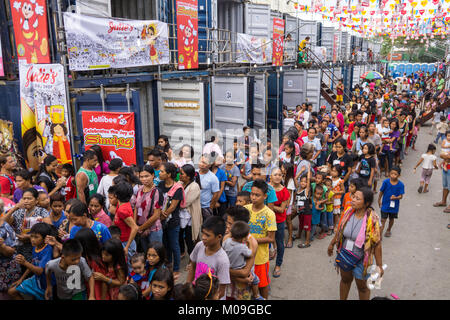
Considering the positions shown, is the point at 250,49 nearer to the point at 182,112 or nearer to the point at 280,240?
the point at 182,112

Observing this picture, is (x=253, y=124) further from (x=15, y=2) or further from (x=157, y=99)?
(x=15, y=2)

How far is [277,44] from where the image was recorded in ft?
48.8

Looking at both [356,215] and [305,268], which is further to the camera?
[305,268]

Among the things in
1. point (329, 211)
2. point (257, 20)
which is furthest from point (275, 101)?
point (329, 211)

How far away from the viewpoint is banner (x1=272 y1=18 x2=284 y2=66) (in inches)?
576

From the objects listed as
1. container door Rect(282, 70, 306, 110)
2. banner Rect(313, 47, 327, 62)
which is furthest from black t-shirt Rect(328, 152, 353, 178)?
banner Rect(313, 47, 327, 62)

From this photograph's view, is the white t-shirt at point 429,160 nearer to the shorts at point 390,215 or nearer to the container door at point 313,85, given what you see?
the shorts at point 390,215

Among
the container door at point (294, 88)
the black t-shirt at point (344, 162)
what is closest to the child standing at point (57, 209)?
the black t-shirt at point (344, 162)

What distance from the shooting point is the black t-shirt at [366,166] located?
7.28 m

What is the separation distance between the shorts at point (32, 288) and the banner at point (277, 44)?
12.7m

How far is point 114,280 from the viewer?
3477mm

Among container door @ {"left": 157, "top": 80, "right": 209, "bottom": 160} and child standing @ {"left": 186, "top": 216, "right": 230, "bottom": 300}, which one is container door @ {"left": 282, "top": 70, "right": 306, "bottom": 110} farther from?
child standing @ {"left": 186, "top": 216, "right": 230, "bottom": 300}
